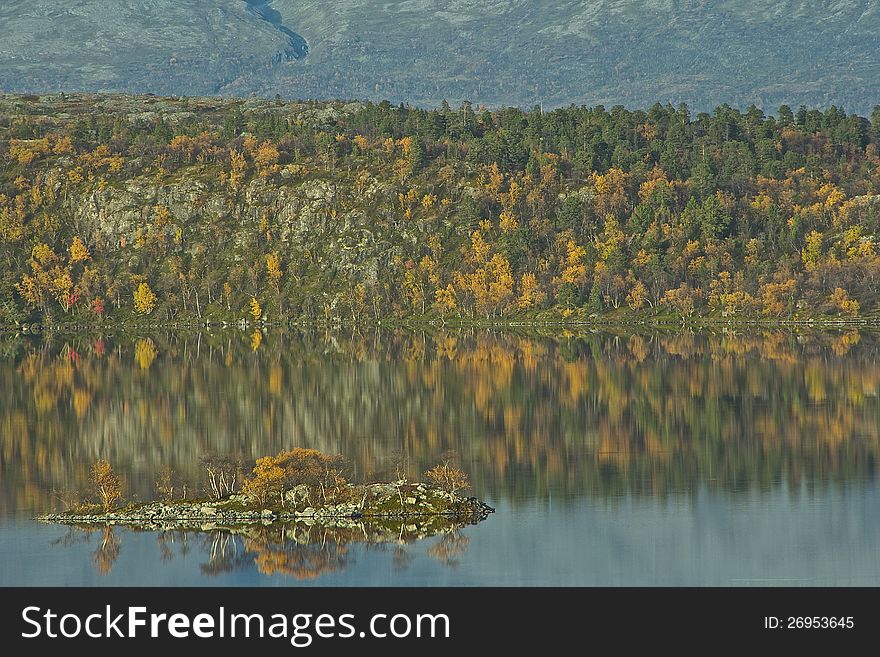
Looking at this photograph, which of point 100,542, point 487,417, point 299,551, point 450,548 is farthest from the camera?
point 487,417

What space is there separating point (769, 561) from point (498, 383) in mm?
73213

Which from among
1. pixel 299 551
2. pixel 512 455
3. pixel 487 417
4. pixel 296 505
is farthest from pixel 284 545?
pixel 487 417

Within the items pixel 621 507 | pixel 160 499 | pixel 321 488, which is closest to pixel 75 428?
pixel 160 499

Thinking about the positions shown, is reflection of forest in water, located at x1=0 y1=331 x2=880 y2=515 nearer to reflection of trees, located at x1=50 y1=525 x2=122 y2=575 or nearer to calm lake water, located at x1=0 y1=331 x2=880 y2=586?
calm lake water, located at x1=0 y1=331 x2=880 y2=586

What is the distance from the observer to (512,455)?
83.2 meters

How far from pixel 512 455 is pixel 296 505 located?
2198 centimetres

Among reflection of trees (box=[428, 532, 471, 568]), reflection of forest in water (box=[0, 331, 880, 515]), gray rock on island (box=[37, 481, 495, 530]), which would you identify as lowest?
reflection of forest in water (box=[0, 331, 880, 515])

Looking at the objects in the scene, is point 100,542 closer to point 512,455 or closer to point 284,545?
point 284,545

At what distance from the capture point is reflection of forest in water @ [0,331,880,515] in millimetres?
77562

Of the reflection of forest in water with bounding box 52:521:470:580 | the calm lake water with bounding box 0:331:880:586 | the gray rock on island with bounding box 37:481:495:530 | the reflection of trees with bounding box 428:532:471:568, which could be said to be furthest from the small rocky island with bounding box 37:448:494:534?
the calm lake water with bounding box 0:331:880:586

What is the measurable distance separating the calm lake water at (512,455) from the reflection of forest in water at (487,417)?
36 cm

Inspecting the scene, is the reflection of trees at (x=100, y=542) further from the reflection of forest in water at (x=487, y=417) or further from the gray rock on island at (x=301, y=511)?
the reflection of forest in water at (x=487, y=417)

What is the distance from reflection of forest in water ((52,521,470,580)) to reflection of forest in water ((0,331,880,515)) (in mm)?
9495
